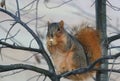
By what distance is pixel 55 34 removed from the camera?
2.99ft

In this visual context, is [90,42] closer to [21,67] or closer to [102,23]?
[102,23]

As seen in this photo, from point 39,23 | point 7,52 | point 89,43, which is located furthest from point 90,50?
point 7,52

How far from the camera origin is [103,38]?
3.06 ft

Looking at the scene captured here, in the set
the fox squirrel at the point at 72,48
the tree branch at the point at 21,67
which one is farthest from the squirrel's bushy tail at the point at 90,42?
the tree branch at the point at 21,67

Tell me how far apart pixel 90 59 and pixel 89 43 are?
4 cm

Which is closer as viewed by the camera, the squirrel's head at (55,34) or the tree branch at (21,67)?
the tree branch at (21,67)

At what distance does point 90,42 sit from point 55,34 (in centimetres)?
9

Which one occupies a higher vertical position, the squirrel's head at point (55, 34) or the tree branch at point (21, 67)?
the squirrel's head at point (55, 34)

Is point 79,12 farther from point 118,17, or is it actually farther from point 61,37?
point 61,37

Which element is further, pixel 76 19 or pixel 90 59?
pixel 76 19

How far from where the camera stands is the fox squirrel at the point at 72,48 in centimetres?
91

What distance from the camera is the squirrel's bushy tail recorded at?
928 mm

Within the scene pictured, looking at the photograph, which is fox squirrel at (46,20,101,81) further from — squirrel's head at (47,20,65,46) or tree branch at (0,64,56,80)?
tree branch at (0,64,56,80)

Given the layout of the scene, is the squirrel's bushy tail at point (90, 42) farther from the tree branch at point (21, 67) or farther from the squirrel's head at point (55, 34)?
the tree branch at point (21, 67)
